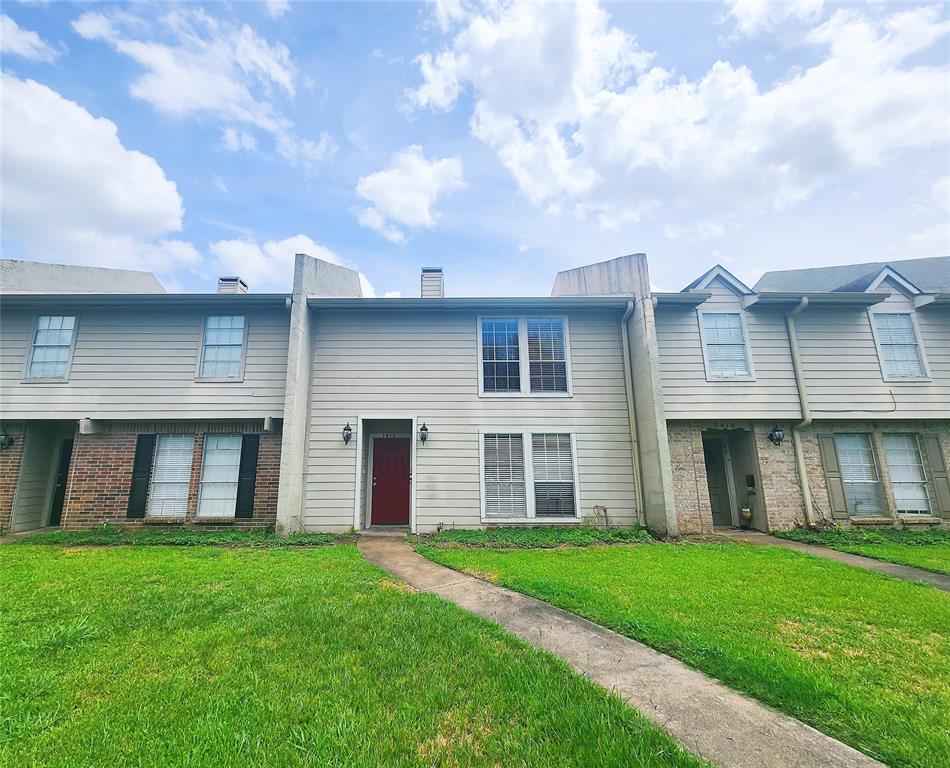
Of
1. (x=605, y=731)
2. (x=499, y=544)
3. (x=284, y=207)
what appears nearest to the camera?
(x=605, y=731)

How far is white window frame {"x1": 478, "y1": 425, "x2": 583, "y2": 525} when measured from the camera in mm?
8281

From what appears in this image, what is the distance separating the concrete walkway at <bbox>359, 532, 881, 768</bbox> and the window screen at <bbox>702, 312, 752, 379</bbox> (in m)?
7.62

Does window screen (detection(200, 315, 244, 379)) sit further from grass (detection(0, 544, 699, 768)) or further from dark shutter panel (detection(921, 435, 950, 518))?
dark shutter panel (detection(921, 435, 950, 518))

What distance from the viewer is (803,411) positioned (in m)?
8.74

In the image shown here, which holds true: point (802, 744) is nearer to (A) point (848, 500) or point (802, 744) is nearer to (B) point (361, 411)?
(B) point (361, 411)

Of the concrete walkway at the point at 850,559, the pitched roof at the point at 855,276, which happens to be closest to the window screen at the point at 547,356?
the concrete walkway at the point at 850,559

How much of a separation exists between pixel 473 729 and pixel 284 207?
1479 centimetres

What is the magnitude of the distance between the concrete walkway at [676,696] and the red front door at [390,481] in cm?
495


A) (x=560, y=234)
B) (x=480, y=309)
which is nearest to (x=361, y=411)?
(x=480, y=309)

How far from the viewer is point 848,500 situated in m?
8.66

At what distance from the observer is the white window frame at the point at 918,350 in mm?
8992

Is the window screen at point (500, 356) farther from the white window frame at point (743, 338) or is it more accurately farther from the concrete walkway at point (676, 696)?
the concrete walkway at point (676, 696)

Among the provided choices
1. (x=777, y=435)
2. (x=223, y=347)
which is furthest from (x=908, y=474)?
(x=223, y=347)

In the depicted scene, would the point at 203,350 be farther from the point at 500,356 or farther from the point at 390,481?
the point at 500,356
